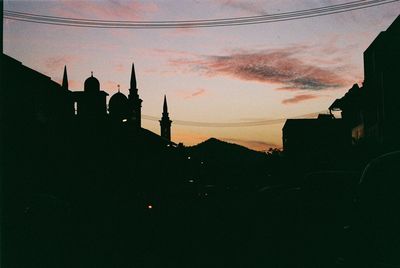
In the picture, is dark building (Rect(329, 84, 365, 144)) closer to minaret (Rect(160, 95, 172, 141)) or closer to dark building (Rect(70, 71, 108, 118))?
dark building (Rect(70, 71, 108, 118))

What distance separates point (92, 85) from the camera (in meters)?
70.3

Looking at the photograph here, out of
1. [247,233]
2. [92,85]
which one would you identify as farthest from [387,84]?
[92,85]

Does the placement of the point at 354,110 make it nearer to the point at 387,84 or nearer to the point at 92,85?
the point at 387,84

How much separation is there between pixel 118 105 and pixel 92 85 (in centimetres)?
487

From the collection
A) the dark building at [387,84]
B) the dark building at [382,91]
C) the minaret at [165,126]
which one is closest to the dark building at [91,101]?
the dark building at [382,91]

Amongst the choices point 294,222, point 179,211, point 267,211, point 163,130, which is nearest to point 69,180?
point 179,211

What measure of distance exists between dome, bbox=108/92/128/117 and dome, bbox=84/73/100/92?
3.87 meters

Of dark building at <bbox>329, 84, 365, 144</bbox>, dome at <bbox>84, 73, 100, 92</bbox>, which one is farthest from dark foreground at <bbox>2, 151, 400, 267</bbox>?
dome at <bbox>84, 73, 100, 92</bbox>

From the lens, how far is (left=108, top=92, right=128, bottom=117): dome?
238 feet

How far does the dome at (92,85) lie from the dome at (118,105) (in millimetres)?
3866

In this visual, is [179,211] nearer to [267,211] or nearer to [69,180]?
[267,211]

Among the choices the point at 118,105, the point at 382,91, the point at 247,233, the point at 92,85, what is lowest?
the point at 247,233

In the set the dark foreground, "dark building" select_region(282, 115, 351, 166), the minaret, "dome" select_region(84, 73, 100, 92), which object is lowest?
the dark foreground

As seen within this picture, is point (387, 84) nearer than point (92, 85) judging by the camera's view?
Yes
